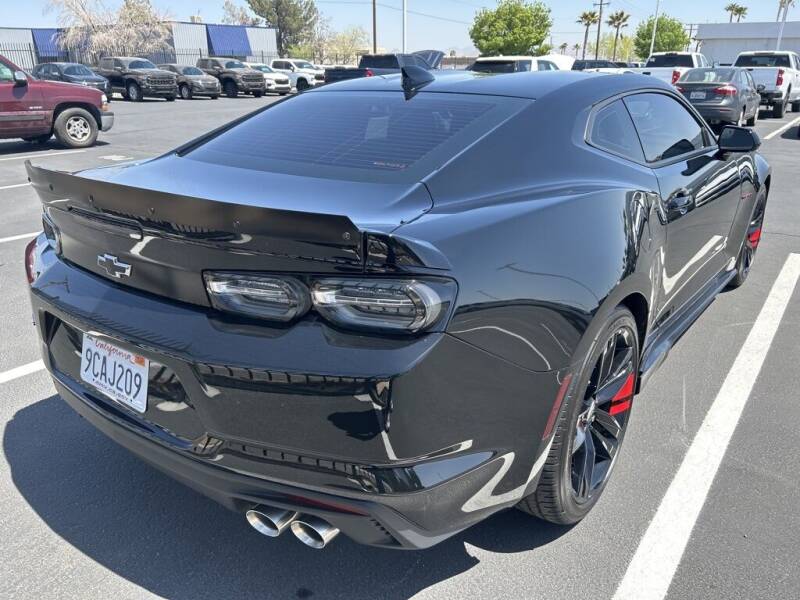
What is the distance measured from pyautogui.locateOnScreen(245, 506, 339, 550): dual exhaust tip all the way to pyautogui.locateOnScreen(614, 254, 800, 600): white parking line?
39.1 inches

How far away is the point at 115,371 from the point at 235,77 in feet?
104

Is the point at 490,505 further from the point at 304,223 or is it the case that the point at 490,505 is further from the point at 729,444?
the point at 729,444

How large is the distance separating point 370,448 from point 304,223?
0.59 metres

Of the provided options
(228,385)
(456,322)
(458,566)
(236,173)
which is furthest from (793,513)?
(236,173)

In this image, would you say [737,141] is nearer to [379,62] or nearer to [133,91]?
[379,62]

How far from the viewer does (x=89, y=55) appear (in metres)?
49.8

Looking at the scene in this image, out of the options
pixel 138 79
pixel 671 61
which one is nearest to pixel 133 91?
pixel 138 79

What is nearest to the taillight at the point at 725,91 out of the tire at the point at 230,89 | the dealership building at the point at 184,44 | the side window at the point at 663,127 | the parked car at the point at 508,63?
the parked car at the point at 508,63

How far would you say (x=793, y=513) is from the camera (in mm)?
2555

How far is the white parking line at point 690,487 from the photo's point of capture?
7.32 feet

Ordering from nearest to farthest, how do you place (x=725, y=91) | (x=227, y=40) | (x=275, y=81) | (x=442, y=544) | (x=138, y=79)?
(x=442, y=544)
(x=725, y=91)
(x=138, y=79)
(x=275, y=81)
(x=227, y=40)

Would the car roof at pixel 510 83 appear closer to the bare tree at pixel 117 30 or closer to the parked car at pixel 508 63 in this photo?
the parked car at pixel 508 63

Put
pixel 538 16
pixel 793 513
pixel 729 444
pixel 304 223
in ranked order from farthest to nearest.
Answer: pixel 538 16 < pixel 729 444 < pixel 793 513 < pixel 304 223

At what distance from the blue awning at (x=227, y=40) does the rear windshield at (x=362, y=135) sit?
56824 mm
